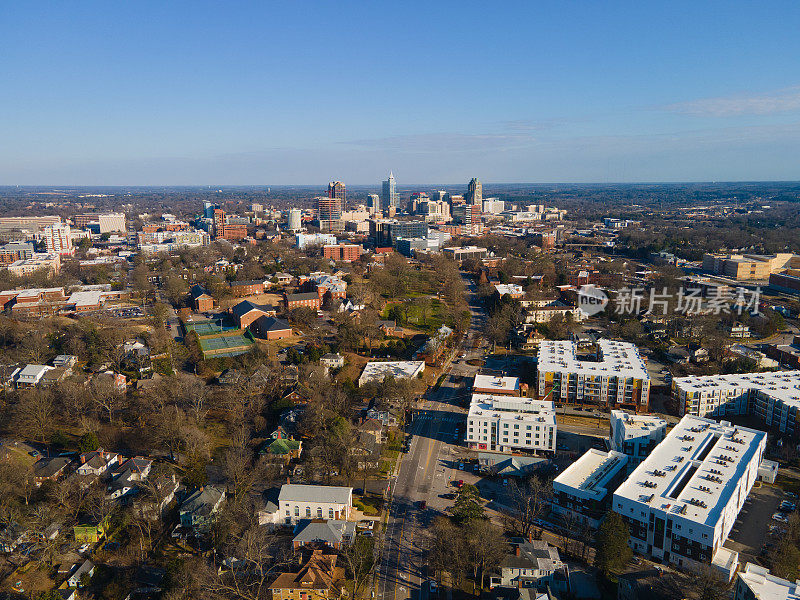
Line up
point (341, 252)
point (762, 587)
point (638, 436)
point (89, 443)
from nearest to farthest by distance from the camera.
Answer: point (762, 587) < point (89, 443) < point (638, 436) < point (341, 252)

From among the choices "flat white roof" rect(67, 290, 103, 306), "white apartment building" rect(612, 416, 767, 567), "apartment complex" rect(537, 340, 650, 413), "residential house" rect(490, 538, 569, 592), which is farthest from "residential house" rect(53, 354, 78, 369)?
"white apartment building" rect(612, 416, 767, 567)

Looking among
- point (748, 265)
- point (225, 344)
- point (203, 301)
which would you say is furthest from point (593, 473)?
point (748, 265)

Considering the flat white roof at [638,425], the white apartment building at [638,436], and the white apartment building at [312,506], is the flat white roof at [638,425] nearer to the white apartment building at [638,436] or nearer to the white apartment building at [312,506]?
the white apartment building at [638,436]

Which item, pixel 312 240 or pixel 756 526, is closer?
pixel 756 526

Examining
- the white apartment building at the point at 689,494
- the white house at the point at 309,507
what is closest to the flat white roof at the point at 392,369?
the white house at the point at 309,507

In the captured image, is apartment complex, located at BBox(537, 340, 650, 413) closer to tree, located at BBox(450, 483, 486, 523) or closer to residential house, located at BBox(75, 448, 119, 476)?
tree, located at BBox(450, 483, 486, 523)

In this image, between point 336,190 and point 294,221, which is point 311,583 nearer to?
point 294,221
